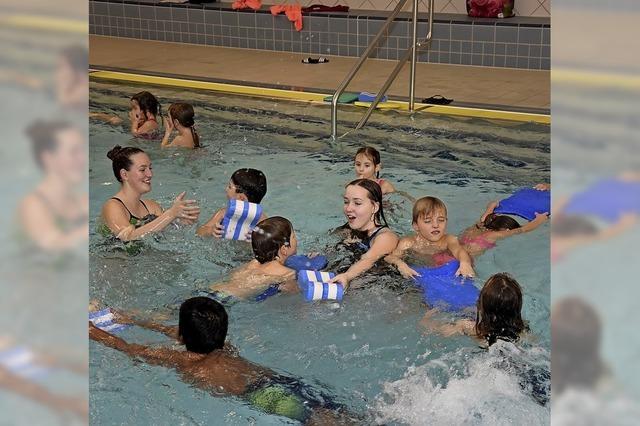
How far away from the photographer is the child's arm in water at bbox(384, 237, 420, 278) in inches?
185

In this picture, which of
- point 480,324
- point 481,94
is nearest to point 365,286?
point 480,324

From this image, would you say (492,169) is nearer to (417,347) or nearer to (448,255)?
(448,255)

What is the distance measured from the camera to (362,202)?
494 centimetres

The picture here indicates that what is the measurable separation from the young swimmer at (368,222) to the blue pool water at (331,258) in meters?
0.18

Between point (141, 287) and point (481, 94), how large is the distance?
5.09 m

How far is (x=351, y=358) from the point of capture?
408 cm

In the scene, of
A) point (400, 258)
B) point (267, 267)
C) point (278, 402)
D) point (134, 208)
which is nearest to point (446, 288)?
point (400, 258)

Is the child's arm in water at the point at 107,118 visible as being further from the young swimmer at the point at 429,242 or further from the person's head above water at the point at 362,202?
the young swimmer at the point at 429,242
